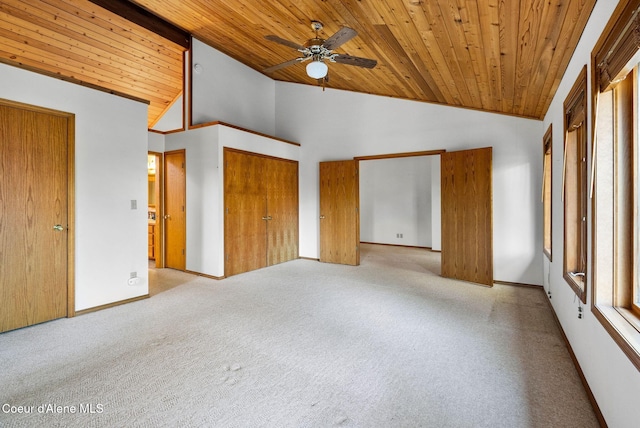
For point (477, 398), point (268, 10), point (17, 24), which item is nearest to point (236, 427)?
point (477, 398)

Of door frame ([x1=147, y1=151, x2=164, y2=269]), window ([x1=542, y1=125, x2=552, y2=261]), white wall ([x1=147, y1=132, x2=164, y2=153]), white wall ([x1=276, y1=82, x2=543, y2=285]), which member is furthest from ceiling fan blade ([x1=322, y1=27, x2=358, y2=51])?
door frame ([x1=147, y1=151, x2=164, y2=269])

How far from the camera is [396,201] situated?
Answer: 28.1 feet

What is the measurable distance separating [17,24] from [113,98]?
180cm

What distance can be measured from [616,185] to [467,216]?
299 cm

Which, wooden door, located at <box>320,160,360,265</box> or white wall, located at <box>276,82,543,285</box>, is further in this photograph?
wooden door, located at <box>320,160,360,265</box>

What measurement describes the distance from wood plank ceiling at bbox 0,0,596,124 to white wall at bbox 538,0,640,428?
0.15 m

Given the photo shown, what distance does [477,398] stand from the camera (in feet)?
6.13

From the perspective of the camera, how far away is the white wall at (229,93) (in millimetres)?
5402

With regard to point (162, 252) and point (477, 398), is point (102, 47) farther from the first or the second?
point (477, 398)

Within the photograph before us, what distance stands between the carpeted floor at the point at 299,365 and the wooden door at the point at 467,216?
2.45 feet

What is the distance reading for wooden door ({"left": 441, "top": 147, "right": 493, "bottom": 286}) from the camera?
4422mm

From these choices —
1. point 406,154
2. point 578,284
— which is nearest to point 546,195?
point 406,154

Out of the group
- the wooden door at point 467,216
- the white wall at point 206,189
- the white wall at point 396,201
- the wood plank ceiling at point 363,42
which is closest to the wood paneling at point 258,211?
the white wall at point 206,189

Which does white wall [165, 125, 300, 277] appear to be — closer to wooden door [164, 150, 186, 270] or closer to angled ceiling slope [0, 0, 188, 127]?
wooden door [164, 150, 186, 270]
